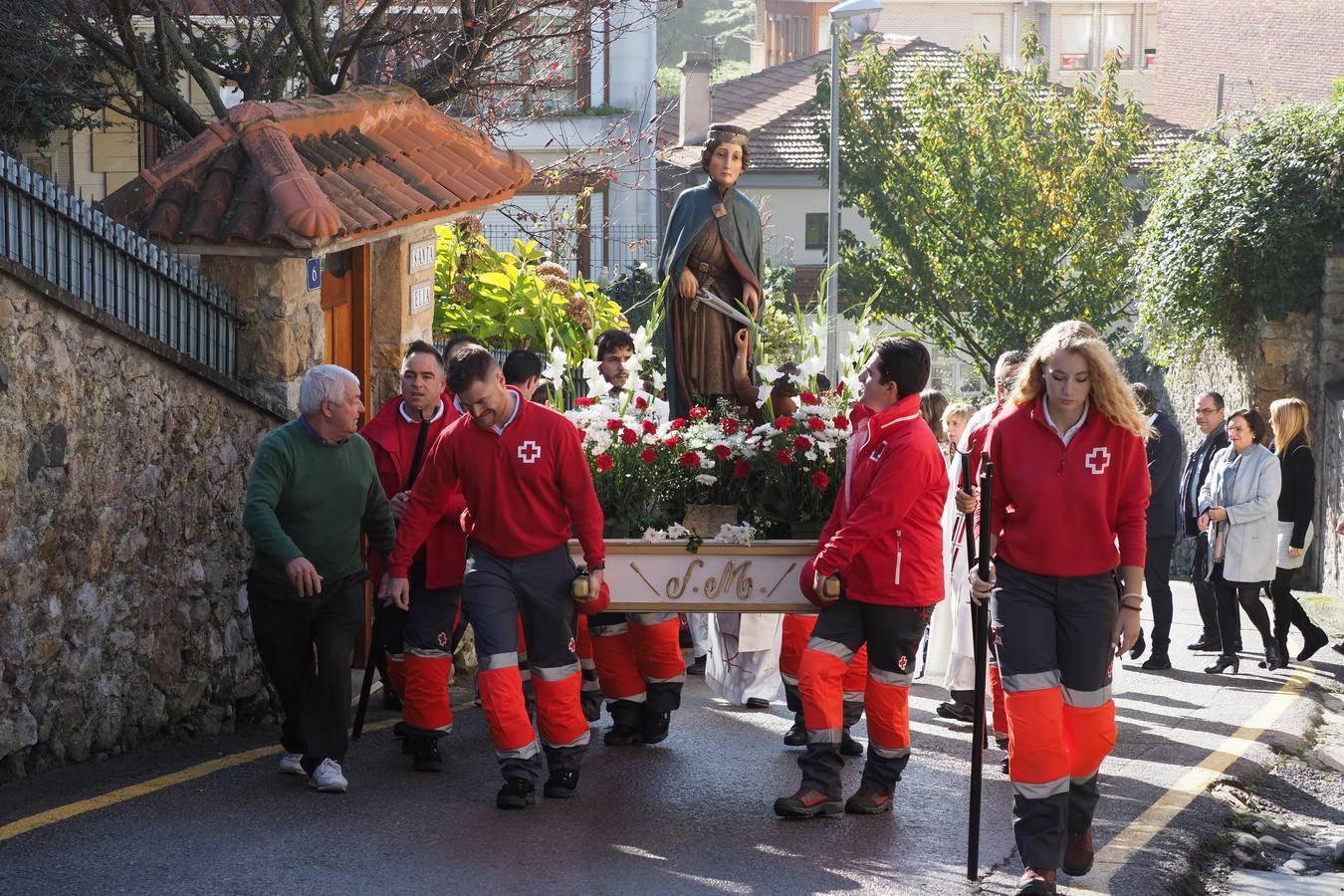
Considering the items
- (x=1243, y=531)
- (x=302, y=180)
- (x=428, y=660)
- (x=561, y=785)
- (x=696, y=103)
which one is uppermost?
(x=696, y=103)

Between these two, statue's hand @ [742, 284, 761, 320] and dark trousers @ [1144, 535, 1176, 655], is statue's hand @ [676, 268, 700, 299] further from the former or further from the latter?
dark trousers @ [1144, 535, 1176, 655]

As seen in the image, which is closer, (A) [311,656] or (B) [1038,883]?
(B) [1038,883]

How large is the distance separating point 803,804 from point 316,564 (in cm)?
224

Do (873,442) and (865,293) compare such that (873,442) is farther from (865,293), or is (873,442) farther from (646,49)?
(646,49)

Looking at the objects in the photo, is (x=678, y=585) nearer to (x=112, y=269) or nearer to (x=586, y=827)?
(x=586, y=827)

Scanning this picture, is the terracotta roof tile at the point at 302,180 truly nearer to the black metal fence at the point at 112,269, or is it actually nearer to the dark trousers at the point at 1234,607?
the black metal fence at the point at 112,269

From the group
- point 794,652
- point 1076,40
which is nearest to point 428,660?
point 794,652

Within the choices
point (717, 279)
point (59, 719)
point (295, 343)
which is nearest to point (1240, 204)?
point (717, 279)

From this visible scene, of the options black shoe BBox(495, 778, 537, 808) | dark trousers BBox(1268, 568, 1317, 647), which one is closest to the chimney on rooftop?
dark trousers BBox(1268, 568, 1317, 647)

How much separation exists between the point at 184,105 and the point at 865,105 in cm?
1708

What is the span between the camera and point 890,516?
7.13 m

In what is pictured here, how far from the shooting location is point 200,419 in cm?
841

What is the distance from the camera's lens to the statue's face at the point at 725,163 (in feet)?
29.5

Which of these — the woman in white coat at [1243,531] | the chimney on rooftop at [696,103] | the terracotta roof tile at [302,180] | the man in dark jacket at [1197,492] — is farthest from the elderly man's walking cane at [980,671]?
the chimney on rooftop at [696,103]
